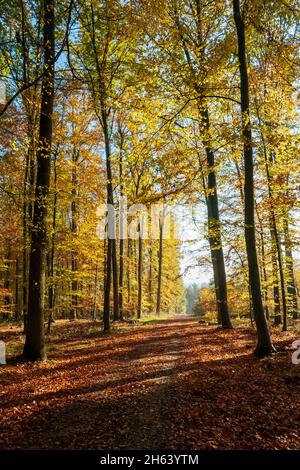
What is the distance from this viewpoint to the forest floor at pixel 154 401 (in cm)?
447

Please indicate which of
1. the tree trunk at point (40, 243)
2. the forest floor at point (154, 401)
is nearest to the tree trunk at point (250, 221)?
the forest floor at point (154, 401)

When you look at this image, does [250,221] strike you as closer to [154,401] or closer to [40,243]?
[154,401]

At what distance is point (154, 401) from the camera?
5.84m

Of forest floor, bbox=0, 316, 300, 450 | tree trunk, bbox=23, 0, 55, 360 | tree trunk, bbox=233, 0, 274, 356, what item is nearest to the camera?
forest floor, bbox=0, 316, 300, 450

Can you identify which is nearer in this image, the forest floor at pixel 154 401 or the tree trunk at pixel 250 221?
the forest floor at pixel 154 401

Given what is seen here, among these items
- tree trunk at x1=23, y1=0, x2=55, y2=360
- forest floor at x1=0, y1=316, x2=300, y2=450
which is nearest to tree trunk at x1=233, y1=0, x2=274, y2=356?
forest floor at x1=0, y1=316, x2=300, y2=450

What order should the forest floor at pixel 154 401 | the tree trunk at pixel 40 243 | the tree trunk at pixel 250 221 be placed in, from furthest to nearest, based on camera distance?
the tree trunk at pixel 40 243 → the tree trunk at pixel 250 221 → the forest floor at pixel 154 401

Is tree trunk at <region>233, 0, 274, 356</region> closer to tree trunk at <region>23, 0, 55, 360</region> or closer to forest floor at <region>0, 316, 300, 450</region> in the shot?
forest floor at <region>0, 316, 300, 450</region>

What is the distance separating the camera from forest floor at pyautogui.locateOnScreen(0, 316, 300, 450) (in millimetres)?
4473

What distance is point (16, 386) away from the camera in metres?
7.09

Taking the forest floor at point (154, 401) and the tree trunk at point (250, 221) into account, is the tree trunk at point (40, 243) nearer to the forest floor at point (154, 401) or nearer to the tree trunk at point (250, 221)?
the forest floor at point (154, 401)

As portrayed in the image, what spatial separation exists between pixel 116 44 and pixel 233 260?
12.4 m
